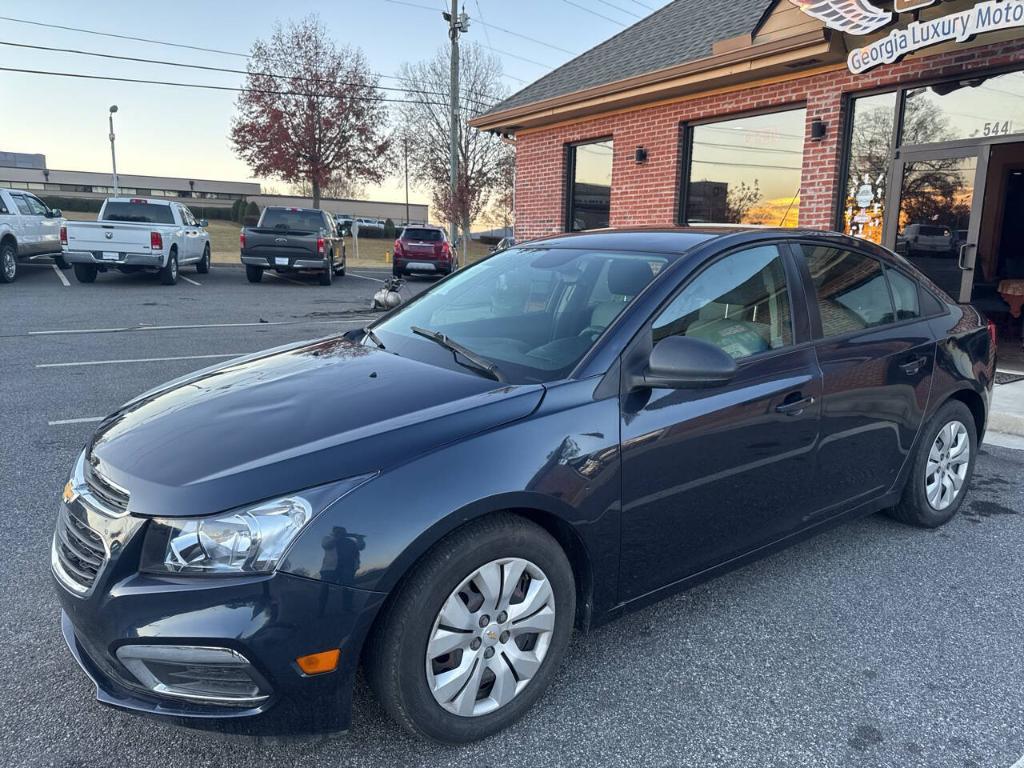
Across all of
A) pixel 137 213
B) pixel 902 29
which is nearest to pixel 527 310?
pixel 902 29

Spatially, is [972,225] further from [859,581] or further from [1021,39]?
[859,581]

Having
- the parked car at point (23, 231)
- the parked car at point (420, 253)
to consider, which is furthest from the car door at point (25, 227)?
the parked car at point (420, 253)

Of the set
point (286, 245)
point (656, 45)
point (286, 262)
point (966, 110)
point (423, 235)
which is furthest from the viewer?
point (423, 235)

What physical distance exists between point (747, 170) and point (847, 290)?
6.97 metres

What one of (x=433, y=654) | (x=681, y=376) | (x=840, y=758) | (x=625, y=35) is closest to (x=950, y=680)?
(x=840, y=758)

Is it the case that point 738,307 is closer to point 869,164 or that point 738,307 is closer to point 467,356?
point 467,356

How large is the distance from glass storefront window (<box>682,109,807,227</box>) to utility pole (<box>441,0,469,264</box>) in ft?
48.0

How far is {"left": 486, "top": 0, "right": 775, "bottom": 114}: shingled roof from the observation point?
998 centimetres

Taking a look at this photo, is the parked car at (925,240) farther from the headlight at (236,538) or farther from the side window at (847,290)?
the headlight at (236,538)

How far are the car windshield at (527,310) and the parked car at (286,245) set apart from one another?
14986 mm

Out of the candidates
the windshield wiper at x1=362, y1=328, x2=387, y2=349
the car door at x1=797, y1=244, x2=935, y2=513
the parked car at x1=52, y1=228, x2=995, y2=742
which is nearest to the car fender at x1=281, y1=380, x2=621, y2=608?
the parked car at x1=52, y1=228, x2=995, y2=742

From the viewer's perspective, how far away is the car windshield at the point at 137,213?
16312 mm

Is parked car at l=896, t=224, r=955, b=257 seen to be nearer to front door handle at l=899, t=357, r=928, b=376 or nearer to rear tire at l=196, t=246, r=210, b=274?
front door handle at l=899, t=357, r=928, b=376

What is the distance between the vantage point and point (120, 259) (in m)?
15.5
